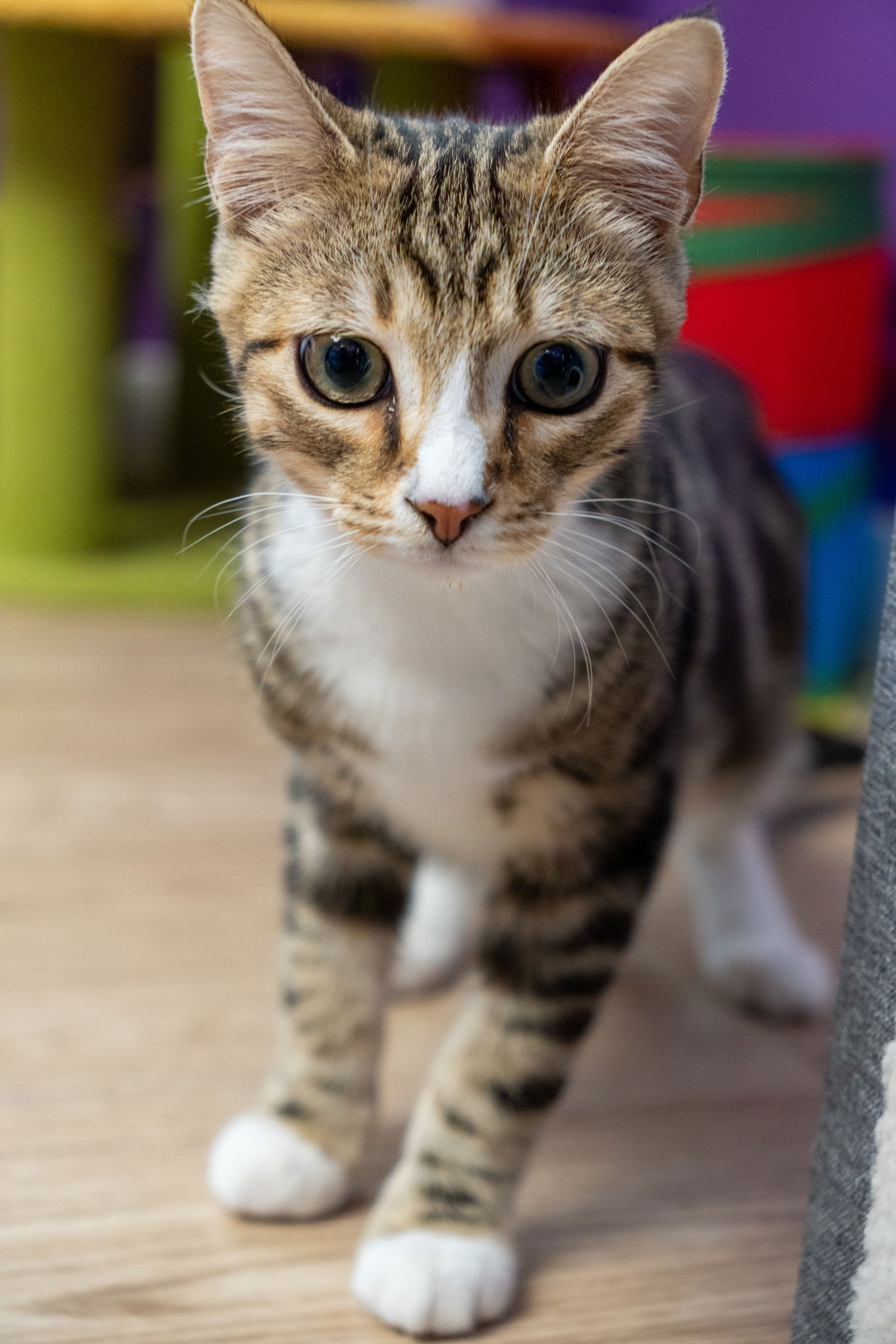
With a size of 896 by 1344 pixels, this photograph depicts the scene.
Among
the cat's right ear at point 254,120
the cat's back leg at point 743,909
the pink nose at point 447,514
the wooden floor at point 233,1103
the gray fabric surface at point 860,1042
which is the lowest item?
the wooden floor at point 233,1103

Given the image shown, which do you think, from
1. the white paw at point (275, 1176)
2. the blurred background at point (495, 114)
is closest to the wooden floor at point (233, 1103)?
the white paw at point (275, 1176)

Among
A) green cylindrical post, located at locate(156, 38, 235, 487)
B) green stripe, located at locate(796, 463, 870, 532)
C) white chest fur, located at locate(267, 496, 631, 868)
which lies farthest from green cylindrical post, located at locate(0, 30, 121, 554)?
white chest fur, located at locate(267, 496, 631, 868)

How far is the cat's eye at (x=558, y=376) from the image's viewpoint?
0.75 m

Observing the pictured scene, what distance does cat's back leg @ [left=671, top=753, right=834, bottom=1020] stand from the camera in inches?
47.3

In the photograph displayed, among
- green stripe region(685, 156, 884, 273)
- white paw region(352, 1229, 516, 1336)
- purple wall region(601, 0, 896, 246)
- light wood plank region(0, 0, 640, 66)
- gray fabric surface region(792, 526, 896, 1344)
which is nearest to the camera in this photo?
gray fabric surface region(792, 526, 896, 1344)

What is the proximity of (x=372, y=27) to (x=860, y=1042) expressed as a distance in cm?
178

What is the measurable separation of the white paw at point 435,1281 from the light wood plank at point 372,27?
→ 5.18 feet

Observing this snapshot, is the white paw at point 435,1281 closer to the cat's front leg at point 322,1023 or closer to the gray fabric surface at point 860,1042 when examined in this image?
the cat's front leg at point 322,1023

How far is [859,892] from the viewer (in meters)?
0.70

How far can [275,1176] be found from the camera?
928 millimetres

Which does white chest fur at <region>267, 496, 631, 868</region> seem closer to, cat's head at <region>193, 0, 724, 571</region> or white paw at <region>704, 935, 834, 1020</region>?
cat's head at <region>193, 0, 724, 571</region>

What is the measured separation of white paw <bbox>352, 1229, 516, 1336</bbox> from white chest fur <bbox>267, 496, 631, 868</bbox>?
28cm

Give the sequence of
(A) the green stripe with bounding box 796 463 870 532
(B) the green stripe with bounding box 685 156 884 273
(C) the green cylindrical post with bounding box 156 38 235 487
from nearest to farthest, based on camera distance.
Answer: (B) the green stripe with bounding box 685 156 884 273
(A) the green stripe with bounding box 796 463 870 532
(C) the green cylindrical post with bounding box 156 38 235 487

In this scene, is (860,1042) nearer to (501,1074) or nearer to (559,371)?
(501,1074)
